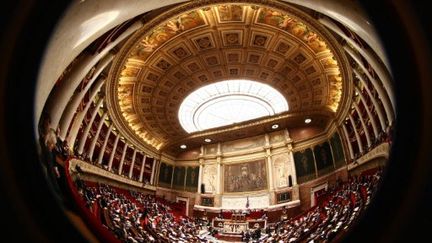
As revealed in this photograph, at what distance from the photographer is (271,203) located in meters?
13.4

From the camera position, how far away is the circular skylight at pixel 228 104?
12.7m

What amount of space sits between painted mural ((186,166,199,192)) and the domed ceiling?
4.89 meters

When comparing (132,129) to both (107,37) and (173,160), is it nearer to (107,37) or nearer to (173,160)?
(173,160)

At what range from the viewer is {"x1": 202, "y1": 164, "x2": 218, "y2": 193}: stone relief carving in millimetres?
15758

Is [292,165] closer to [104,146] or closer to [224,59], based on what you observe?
[224,59]

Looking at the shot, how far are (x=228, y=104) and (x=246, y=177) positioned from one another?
15.7 feet

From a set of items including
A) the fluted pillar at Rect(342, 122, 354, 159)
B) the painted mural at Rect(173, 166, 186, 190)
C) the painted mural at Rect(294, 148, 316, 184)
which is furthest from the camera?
the painted mural at Rect(173, 166, 186, 190)

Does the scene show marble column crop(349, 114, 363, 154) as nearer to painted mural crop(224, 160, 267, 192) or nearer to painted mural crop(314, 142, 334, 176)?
painted mural crop(314, 142, 334, 176)

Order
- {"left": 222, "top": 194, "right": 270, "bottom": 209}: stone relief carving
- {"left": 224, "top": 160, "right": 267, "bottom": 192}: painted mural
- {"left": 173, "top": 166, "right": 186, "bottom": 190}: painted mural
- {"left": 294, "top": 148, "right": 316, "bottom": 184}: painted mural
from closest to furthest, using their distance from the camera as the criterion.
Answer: {"left": 294, "top": 148, "right": 316, "bottom": 184}: painted mural
{"left": 222, "top": 194, "right": 270, "bottom": 209}: stone relief carving
{"left": 224, "top": 160, "right": 267, "bottom": 192}: painted mural
{"left": 173, "top": 166, "right": 186, "bottom": 190}: painted mural

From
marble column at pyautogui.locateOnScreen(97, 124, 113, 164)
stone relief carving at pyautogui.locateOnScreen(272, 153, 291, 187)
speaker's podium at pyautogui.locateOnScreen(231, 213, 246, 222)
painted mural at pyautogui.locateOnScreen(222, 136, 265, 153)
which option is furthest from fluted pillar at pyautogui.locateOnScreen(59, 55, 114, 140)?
stone relief carving at pyautogui.locateOnScreen(272, 153, 291, 187)

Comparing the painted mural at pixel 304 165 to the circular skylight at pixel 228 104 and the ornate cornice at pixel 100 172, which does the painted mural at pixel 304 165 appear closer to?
the circular skylight at pixel 228 104

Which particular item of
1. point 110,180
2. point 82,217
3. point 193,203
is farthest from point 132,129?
point 82,217

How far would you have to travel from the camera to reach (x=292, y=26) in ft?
27.1

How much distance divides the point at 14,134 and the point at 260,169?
14.7 m
